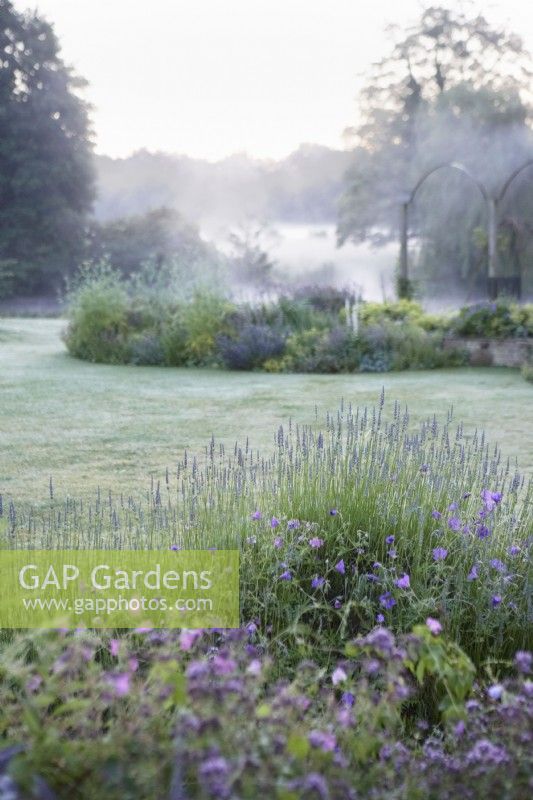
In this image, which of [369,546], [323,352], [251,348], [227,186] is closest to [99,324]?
[251,348]

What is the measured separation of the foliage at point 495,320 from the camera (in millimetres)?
9844

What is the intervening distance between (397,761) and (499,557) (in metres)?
1.28

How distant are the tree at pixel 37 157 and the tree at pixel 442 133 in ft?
30.4

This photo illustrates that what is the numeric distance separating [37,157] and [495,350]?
885 inches

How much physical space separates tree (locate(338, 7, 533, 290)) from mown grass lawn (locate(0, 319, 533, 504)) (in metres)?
11.7

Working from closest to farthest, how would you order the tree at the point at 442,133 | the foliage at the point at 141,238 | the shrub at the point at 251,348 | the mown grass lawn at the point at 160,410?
the mown grass lawn at the point at 160,410, the shrub at the point at 251,348, the tree at the point at 442,133, the foliage at the point at 141,238

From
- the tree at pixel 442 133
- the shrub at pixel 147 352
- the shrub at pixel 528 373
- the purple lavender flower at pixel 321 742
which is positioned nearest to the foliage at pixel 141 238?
the tree at pixel 442 133

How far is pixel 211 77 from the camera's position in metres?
22.3

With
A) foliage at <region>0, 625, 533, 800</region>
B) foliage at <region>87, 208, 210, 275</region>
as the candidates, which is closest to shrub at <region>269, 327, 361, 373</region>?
foliage at <region>0, 625, 533, 800</region>

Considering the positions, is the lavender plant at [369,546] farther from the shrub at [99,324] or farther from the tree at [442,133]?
the tree at [442,133]

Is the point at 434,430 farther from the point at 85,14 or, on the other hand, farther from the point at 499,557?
the point at 85,14

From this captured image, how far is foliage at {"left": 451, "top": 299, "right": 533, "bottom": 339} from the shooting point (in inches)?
388

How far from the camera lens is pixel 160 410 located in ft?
21.9

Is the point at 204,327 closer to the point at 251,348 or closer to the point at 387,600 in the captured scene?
the point at 251,348
